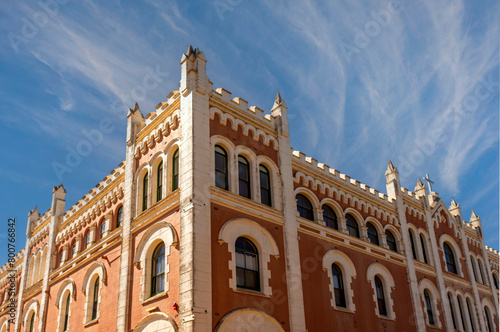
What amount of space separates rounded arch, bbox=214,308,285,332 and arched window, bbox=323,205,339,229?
300 inches

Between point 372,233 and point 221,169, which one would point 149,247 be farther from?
point 372,233

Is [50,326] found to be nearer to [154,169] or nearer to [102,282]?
[102,282]

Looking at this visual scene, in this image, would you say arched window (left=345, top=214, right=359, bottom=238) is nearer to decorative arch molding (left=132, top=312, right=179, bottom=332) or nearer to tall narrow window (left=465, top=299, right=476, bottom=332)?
tall narrow window (left=465, top=299, right=476, bottom=332)

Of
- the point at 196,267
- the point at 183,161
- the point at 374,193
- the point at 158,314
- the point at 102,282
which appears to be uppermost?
the point at 374,193

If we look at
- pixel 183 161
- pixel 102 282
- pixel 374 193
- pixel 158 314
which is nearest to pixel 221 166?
pixel 183 161

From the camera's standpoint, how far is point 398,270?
89.0 feet

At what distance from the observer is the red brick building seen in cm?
1814

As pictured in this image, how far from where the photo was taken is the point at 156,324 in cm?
1789

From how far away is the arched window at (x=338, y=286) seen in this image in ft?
75.5

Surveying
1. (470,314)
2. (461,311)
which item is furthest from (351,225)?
(470,314)

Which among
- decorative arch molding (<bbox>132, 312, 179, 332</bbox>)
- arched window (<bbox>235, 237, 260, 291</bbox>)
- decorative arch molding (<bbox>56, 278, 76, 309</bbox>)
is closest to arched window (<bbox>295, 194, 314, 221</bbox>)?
arched window (<bbox>235, 237, 260, 291</bbox>)

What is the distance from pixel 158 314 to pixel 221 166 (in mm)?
6391

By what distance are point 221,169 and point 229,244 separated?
3.38 metres

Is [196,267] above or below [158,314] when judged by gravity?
above
